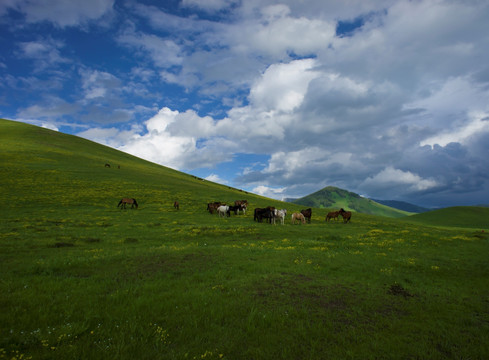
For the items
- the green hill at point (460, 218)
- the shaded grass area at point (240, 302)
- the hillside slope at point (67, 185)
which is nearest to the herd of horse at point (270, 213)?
the hillside slope at point (67, 185)

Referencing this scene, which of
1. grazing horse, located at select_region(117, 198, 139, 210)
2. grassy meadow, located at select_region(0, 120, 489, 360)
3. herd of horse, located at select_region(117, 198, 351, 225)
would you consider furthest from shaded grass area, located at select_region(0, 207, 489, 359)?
grazing horse, located at select_region(117, 198, 139, 210)

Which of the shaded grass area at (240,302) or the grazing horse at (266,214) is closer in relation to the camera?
the shaded grass area at (240,302)

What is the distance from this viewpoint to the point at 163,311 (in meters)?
7.99

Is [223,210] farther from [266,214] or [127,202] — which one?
[127,202]

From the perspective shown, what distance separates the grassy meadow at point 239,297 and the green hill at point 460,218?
69.3m

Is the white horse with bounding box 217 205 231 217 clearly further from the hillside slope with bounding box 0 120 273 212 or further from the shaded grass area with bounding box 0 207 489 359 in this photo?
the shaded grass area with bounding box 0 207 489 359

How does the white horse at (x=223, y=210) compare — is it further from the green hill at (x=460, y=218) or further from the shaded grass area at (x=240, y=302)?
the green hill at (x=460, y=218)

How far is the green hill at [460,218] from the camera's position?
7425 centimetres

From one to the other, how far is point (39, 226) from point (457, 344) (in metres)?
31.3

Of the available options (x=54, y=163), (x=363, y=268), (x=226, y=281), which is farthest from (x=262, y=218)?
(x=54, y=163)

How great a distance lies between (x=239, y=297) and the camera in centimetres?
927

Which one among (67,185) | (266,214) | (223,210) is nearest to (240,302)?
(266,214)

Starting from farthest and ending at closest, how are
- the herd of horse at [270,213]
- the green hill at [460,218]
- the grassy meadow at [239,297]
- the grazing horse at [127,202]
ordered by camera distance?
the green hill at [460,218] < the grazing horse at [127,202] < the herd of horse at [270,213] < the grassy meadow at [239,297]

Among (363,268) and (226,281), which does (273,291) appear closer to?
(226,281)
